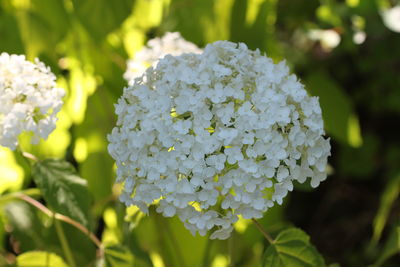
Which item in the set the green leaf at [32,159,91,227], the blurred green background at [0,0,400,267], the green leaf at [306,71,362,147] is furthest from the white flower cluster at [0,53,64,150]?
the green leaf at [306,71,362,147]

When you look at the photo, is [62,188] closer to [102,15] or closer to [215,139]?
[215,139]

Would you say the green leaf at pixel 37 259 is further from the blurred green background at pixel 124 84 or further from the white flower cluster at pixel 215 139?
the white flower cluster at pixel 215 139

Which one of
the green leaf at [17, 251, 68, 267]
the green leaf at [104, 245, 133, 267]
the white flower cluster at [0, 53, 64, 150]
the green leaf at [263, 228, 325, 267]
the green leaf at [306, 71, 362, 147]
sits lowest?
the green leaf at [263, 228, 325, 267]

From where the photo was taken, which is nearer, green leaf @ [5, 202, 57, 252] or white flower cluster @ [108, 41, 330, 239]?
white flower cluster @ [108, 41, 330, 239]

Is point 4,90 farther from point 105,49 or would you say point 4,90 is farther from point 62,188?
point 105,49

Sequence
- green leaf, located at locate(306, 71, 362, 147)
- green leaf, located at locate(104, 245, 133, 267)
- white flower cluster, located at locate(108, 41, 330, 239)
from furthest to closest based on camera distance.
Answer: green leaf, located at locate(306, 71, 362, 147)
green leaf, located at locate(104, 245, 133, 267)
white flower cluster, located at locate(108, 41, 330, 239)

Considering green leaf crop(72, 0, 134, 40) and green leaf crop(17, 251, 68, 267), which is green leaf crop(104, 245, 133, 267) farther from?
green leaf crop(72, 0, 134, 40)

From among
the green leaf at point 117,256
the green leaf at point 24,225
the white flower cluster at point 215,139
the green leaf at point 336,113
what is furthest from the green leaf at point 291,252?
the green leaf at point 336,113
